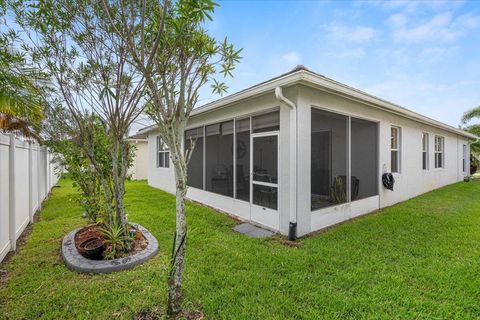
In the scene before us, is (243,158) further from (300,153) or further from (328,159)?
(328,159)

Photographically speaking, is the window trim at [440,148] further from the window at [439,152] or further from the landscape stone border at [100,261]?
the landscape stone border at [100,261]


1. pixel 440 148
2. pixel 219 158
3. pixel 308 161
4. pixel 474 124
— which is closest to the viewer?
pixel 308 161

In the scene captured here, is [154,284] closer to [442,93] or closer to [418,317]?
[418,317]

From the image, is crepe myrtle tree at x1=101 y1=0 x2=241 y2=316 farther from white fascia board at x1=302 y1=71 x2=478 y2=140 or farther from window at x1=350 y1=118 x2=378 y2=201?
window at x1=350 y1=118 x2=378 y2=201

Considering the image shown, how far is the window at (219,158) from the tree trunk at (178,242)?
4397 mm

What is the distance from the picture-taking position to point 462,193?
1015 cm

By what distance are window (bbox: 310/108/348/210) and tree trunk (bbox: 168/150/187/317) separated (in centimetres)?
350

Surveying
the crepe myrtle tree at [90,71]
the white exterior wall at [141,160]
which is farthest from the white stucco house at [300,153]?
the white exterior wall at [141,160]

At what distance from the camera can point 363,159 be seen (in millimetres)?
6699

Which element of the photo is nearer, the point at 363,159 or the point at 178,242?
the point at 178,242

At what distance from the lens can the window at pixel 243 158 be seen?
20.2ft

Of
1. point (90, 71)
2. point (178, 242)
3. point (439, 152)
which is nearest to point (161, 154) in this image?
point (90, 71)

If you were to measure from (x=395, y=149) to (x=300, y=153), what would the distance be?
5114 millimetres

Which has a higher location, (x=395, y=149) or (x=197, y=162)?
(x=395, y=149)
